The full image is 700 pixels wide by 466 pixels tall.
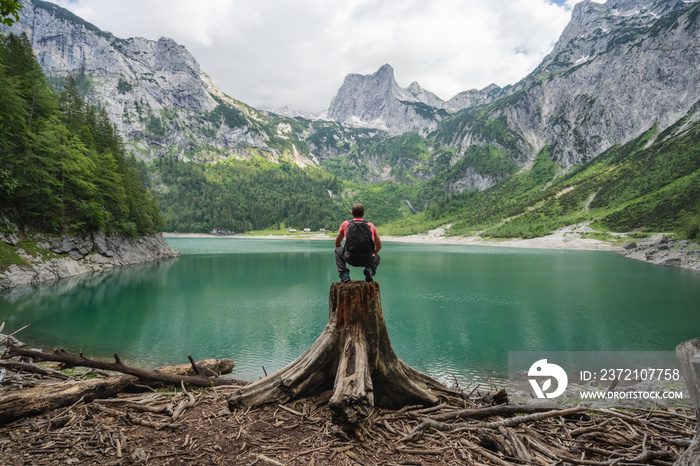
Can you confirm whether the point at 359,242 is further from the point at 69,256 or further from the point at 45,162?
the point at 69,256

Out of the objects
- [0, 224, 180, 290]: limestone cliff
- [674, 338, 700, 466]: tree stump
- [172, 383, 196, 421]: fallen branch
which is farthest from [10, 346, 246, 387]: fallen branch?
[0, 224, 180, 290]: limestone cliff

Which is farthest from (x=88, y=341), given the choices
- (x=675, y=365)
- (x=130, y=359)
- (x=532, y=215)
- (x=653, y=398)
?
(x=532, y=215)

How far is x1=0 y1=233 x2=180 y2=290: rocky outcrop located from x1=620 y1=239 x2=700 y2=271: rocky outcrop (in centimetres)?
8436

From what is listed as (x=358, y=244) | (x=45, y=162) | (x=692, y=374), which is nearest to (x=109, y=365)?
(x=358, y=244)

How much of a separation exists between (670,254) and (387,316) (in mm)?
60991

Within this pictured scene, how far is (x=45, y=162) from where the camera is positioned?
33000 mm

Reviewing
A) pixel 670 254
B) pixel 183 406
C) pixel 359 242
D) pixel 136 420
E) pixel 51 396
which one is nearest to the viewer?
pixel 136 420

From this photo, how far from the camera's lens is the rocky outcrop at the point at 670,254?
51.1 m

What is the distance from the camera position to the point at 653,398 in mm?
10820

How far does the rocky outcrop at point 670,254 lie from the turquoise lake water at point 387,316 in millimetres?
10356

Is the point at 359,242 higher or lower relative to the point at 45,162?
lower

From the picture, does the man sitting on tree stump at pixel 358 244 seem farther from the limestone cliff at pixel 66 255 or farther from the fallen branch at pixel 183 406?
the limestone cliff at pixel 66 255

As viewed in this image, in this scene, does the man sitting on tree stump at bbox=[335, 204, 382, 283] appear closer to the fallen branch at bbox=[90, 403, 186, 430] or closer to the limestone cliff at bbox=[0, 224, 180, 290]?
the fallen branch at bbox=[90, 403, 186, 430]

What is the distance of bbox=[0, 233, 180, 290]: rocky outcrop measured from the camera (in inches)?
1153
